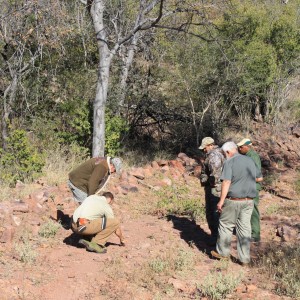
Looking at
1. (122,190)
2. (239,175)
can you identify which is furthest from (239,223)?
(122,190)

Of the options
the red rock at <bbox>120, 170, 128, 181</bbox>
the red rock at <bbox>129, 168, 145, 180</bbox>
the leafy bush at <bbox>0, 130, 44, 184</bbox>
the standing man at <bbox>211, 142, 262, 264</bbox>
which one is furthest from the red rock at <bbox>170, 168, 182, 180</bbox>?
the standing man at <bbox>211, 142, 262, 264</bbox>

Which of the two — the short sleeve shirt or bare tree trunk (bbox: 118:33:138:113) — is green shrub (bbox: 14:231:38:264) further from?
bare tree trunk (bbox: 118:33:138:113)

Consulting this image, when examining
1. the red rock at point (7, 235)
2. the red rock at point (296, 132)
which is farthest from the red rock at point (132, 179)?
the red rock at point (296, 132)

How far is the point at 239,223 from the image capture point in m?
6.87

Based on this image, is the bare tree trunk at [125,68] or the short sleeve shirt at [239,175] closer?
the short sleeve shirt at [239,175]

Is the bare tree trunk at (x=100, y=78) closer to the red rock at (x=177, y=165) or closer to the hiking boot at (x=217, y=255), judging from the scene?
the red rock at (x=177, y=165)

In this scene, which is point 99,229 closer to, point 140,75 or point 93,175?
point 93,175

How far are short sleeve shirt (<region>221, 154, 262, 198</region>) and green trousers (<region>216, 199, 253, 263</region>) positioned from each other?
13 centimetres

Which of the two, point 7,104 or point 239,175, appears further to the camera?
point 7,104

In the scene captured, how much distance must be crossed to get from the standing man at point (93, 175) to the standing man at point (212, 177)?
1238 millimetres

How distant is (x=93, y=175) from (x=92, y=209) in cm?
53

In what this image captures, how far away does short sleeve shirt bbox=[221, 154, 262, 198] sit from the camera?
666 centimetres

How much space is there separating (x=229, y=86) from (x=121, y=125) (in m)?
3.95

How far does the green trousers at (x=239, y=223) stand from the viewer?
6.78m
